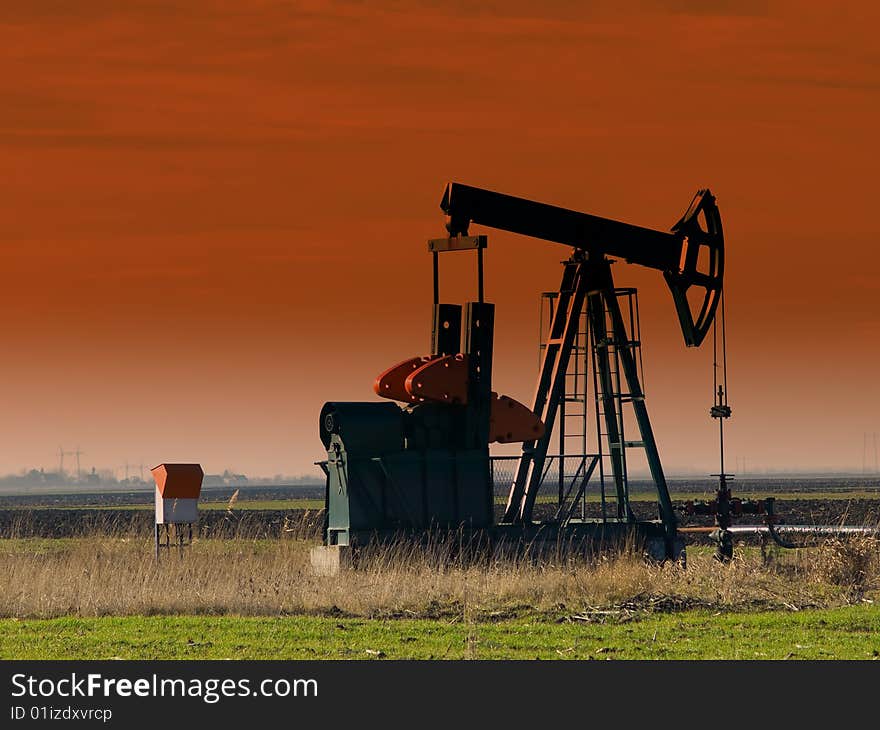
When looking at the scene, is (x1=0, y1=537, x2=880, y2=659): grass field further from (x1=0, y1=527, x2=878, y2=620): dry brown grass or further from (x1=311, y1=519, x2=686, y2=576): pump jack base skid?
(x1=311, y1=519, x2=686, y2=576): pump jack base skid

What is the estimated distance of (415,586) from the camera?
23.2 meters

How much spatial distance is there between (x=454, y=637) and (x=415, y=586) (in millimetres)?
4517

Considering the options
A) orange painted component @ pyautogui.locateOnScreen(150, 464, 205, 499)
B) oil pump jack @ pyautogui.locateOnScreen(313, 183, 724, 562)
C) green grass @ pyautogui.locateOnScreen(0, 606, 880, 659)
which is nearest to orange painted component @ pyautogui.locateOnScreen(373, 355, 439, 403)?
oil pump jack @ pyautogui.locateOnScreen(313, 183, 724, 562)

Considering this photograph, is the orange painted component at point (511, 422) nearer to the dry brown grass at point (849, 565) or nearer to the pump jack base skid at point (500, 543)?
the pump jack base skid at point (500, 543)

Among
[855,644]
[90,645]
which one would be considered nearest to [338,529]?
[90,645]

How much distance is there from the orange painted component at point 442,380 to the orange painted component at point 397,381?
223 mm

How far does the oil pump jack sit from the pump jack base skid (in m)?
0.04

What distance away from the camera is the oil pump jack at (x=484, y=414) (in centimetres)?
2680

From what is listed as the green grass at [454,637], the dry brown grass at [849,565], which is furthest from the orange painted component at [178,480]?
the dry brown grass at [849,565]

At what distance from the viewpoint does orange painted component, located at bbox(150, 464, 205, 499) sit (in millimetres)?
29688

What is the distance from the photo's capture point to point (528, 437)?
94.3 ft

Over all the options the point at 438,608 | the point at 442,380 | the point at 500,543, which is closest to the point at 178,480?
the point at 442,380

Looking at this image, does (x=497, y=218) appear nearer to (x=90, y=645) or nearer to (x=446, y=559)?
(x=446, y=559)

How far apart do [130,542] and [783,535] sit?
16.7 metres
